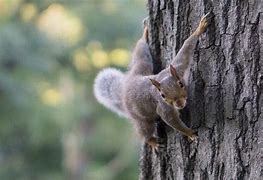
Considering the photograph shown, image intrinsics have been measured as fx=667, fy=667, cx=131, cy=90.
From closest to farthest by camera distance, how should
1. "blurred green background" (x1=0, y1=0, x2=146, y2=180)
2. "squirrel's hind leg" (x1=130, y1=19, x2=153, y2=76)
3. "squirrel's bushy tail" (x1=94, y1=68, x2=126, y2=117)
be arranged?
"squirrel's hind leg" (x1=130, y1=19, x2=153, y2=76) → "squirrel's bushy tail" (x1=94, y1=68, x2=126, y2=117) → "blurred green background" (x1=0, y1=0, x2=146, y2=180)

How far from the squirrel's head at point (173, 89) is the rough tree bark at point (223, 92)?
0.07 metres

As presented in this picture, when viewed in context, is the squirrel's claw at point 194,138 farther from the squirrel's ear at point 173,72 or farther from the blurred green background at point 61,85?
the blurred green background at point 61,85

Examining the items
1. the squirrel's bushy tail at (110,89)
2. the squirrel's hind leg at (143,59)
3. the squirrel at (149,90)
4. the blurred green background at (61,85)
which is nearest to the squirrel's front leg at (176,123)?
the squirrel at (149,90)

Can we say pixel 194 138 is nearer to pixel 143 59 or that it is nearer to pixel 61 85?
pixel 143 59

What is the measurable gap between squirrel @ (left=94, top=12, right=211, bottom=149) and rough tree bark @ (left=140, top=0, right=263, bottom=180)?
0.11ft

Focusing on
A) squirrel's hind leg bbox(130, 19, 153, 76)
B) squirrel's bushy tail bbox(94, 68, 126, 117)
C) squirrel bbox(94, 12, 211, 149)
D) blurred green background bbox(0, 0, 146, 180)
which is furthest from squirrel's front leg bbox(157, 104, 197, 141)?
blurred green background bbox(0, 0, 146, 180)

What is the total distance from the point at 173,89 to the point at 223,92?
0.38 ft

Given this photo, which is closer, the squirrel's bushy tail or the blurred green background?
the squirrel's bushy tail

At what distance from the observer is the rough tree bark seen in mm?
1462

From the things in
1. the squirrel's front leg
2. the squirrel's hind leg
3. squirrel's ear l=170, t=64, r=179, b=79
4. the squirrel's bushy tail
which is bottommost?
the squirrel's front leg

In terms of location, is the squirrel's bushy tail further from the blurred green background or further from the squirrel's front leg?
the blurred green background

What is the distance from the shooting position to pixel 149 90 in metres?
1.71

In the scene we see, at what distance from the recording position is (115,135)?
6.82m

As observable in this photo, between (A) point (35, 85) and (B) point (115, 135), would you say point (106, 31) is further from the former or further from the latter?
(B) point (115, 135)
